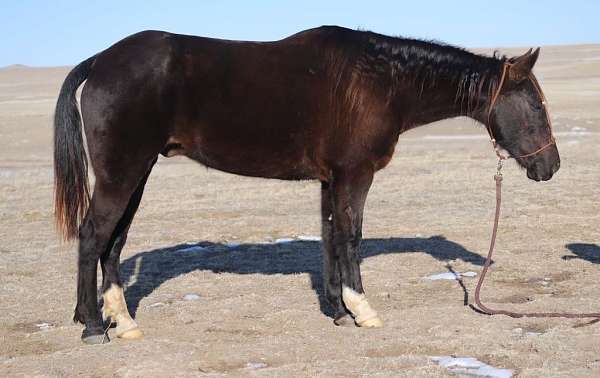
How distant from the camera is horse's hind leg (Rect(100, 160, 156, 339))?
614 cm

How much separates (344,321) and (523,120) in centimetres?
230

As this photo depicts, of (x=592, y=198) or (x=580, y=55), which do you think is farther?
(x=580, y=55)

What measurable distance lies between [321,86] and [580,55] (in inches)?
3658

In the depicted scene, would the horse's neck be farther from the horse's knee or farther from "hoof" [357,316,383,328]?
the horse's knee

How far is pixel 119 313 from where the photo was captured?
20.3ft

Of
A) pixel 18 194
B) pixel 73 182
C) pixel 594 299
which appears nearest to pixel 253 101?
pixel 73 182

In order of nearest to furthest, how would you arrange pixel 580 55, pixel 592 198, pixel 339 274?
pixel 339 274 → pixel 592 198 → pixel 580 55

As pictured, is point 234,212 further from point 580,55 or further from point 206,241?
point 580,55

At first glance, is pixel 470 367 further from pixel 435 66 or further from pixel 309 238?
pixel 309 238

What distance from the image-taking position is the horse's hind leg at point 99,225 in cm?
596

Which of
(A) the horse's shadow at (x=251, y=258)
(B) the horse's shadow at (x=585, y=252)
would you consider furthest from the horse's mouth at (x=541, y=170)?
(B) the horse's shadow at (x=585, y=252)

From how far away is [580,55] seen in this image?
3600 inches

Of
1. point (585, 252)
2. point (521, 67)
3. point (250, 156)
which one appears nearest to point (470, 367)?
point (250, 156)

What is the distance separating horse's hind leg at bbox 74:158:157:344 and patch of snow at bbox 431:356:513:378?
267 cm
